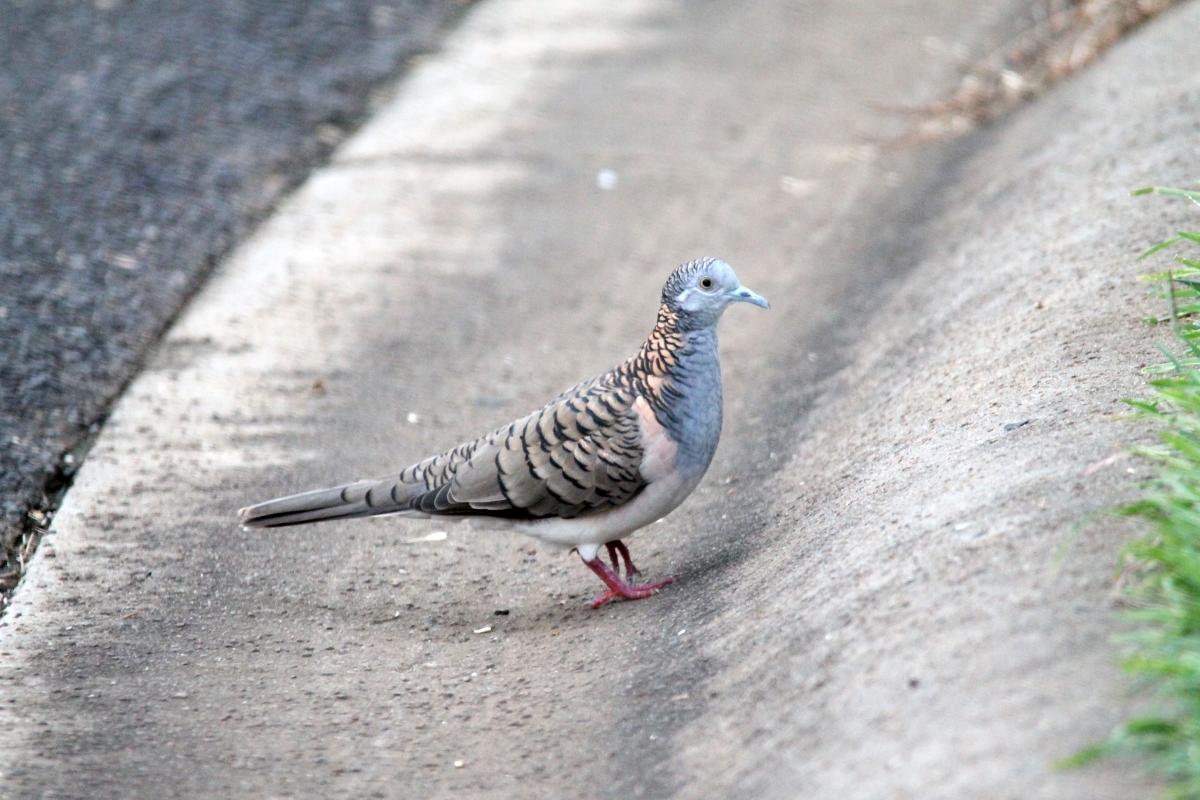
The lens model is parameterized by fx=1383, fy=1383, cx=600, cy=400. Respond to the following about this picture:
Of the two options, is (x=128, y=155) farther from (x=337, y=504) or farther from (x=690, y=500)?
(x=690, y=500)

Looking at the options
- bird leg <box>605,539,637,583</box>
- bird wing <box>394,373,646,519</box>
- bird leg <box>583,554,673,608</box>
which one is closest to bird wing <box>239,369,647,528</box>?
bird wing <box>394,373,646,519</box>

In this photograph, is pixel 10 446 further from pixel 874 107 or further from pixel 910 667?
pixel 874 107

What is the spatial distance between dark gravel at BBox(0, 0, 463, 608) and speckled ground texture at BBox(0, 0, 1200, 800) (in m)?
0.23

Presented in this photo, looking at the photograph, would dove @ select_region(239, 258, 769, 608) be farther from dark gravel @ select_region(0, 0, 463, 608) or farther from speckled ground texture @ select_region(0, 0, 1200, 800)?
dark gravel @ select_region(0, 0, 463, 608)

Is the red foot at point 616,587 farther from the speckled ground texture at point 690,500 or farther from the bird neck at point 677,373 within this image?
the bird neck at point 677,373

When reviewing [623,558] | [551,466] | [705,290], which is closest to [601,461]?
[551,466]

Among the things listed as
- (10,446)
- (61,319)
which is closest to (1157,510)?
(10,446)

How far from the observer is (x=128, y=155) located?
736 centimetres

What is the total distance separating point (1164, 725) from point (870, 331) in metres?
3.31

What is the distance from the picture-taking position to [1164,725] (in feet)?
8.04

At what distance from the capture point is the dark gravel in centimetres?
571

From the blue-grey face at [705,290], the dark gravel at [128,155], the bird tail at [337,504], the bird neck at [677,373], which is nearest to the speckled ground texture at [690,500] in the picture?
the dark gravel at [128,155]

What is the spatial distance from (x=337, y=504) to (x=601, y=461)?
86 centimetres

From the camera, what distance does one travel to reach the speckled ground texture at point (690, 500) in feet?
10.2
